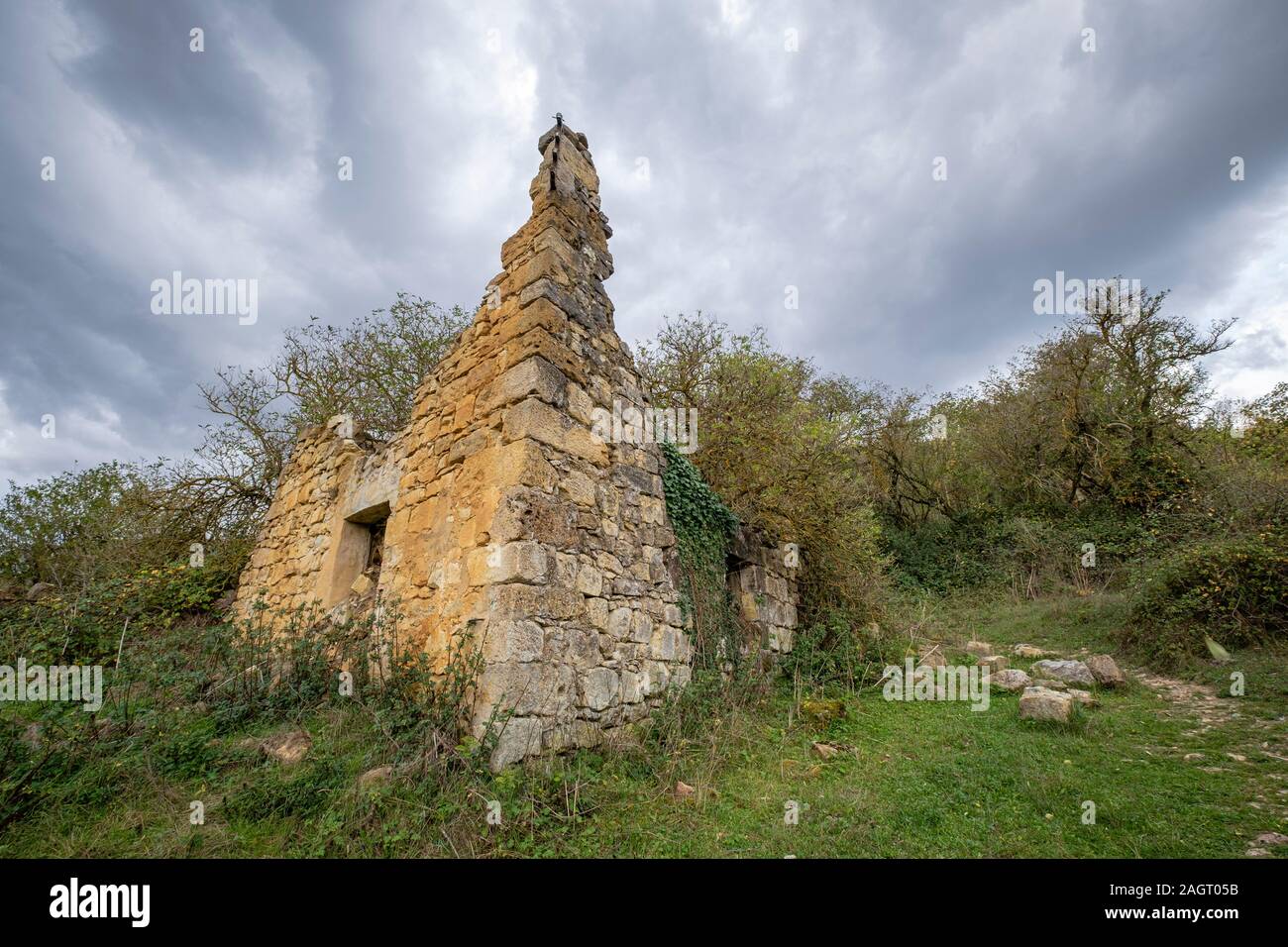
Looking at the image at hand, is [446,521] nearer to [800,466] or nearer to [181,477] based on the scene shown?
[800,466]

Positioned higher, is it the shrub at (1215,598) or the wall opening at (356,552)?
the wall opening at (356,552)

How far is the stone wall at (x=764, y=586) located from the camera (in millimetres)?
6691

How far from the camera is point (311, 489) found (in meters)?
6.77

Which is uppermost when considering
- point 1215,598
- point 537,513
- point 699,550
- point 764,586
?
point 537,513

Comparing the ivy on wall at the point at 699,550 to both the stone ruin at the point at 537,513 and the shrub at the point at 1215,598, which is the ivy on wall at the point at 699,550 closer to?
the stone ruin at the point at 537,513

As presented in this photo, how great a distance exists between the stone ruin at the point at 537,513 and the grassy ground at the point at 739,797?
50cm

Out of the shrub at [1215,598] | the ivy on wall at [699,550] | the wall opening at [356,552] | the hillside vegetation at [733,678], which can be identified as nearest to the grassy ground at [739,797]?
the hillside vegetation at [733,678]

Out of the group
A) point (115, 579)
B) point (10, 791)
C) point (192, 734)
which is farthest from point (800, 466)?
point (115, 579)

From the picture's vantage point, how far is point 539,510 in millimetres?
3854

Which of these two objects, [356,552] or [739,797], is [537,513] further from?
[356,552]

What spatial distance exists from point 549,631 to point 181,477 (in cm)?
930

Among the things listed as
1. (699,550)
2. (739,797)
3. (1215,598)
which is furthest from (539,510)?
(1215,598)

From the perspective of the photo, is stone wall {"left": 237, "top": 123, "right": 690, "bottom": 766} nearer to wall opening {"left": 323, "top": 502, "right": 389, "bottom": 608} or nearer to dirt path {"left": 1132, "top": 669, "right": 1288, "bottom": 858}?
wall opening {"left": 323, "top": 502, "right": 389, "bottom": 608}

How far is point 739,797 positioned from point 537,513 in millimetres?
2413
